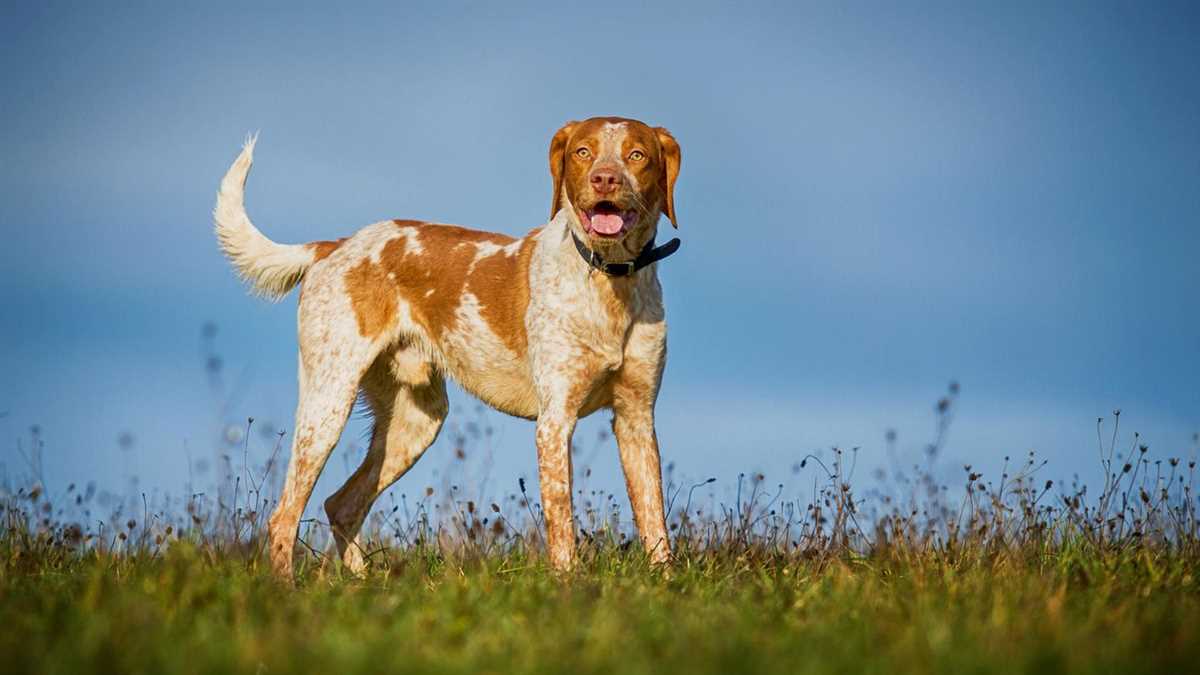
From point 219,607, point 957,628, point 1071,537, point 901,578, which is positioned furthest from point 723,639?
point 1071,537

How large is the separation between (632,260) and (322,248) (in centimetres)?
254

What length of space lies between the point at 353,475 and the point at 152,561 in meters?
2.26

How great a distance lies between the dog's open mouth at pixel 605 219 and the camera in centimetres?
612

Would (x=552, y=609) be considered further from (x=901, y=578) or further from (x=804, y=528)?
(x=804, y=528)

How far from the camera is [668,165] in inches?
257

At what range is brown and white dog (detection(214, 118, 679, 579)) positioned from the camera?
6.38 metres

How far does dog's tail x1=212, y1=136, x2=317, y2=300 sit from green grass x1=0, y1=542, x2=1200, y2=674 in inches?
94.4

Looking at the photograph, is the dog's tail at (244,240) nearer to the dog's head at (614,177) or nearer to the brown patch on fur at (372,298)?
the brown patch on fur at (372,298)

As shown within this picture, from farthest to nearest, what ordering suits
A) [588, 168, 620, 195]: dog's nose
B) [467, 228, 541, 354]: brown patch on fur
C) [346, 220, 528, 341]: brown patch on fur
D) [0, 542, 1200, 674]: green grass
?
[346, 220, 528, 341]: brown patch on fur → [467, 228, 541, 354]: brown patch on fur → [588, 168, 620, 195]: dog's nose → [0, 542, 1200, 674]: green grass

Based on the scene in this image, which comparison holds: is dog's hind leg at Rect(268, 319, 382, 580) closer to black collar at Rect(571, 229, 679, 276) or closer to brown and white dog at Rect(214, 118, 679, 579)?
brown and white dog at Rect(214, 118, 679, 579)

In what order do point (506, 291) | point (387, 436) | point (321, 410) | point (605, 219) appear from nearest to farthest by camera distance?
point (605, 219), point (506, 291), point (321, 410), point (387, 436)

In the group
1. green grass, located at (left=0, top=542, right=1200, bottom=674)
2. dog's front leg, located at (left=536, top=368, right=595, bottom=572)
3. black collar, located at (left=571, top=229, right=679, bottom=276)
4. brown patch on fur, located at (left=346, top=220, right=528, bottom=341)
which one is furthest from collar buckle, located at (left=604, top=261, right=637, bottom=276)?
green grass, located at (left=0, top=542, right=1200, bottom=674)

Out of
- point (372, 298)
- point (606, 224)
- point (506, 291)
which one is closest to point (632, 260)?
point (606, 224)

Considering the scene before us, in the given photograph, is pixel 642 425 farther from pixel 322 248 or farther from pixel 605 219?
pixel 322 248
